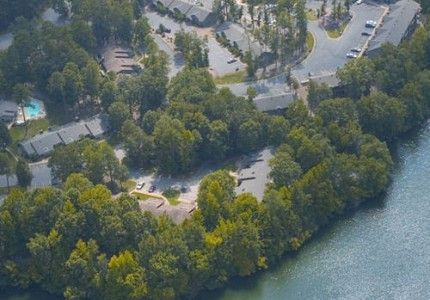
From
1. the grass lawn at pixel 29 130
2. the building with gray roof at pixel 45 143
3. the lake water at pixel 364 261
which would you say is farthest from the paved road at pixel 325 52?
the grass lawn at pixel 29 130

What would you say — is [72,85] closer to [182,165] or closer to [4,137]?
[4,137]

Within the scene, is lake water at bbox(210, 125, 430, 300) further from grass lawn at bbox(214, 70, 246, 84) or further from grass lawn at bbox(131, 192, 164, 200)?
grass lawn at bbox(214, 70, 246, 84)

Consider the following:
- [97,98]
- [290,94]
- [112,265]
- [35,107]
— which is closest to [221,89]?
[290,94]

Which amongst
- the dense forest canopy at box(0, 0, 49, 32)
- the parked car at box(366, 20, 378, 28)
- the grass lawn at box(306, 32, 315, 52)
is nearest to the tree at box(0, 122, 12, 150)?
the dense forest canopy at box(0, 0, 49, 32)

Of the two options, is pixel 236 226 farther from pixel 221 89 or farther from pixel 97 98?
pixel 97 98

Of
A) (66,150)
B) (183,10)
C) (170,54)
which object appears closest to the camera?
(66,150)
